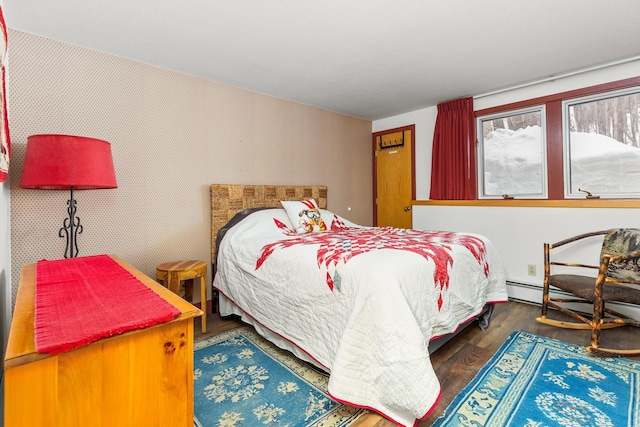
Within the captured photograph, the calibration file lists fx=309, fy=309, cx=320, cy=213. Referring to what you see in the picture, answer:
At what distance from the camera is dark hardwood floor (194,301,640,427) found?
5.54ft

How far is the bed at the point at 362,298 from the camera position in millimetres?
1426

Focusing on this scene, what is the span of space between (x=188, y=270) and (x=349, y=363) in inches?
57.1

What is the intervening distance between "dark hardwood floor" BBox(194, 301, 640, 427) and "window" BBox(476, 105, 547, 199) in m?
1.32

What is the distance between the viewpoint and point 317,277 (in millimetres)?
1804

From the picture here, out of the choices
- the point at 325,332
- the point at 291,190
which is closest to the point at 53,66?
the point at 291,190

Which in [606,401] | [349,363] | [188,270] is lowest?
[606,401]

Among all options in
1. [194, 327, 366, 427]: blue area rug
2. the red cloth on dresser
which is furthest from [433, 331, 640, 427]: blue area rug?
the red cloth on dresser

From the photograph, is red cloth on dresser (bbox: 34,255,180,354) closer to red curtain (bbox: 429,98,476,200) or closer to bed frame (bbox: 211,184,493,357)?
bed frame (bbox: 211,184,493,357)

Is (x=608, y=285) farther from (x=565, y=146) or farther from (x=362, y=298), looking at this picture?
(x=362, y=298)

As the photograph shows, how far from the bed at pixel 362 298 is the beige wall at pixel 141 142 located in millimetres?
572

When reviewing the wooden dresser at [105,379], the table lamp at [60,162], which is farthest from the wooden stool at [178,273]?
the wooden dresser at [105,379]

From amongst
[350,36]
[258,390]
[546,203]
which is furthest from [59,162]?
[546,203]

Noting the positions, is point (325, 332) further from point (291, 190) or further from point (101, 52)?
point (101, 52)

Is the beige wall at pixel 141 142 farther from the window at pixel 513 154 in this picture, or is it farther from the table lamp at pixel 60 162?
the window at pixel 513 154
